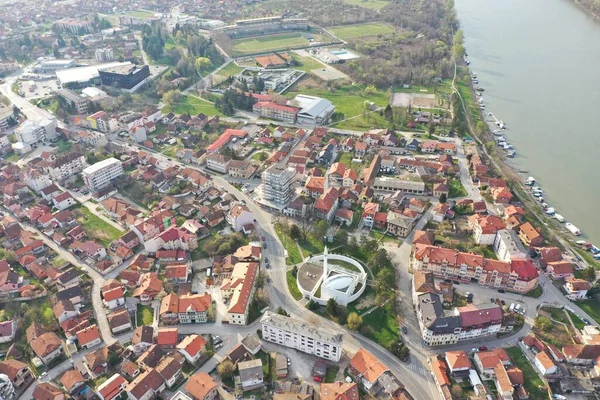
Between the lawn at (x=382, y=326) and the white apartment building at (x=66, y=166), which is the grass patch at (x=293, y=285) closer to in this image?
the lawn at (x=382, y=326)

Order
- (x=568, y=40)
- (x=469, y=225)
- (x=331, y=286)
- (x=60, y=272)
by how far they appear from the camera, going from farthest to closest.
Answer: (x=568, y=40), (x=469, y=225), (x=60, y=272), (x=331, y=286)

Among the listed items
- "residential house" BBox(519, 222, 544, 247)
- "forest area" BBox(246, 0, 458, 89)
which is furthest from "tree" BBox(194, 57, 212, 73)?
"residential house" BBox(519, 222, 544, 247)

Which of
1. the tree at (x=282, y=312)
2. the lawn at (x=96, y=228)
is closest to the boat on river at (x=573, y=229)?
the tree at (x=282, y=312)

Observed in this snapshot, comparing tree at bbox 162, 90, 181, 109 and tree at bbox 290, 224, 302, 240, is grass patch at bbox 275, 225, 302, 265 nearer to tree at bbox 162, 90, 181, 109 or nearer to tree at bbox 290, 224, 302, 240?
tree at bbox 290, 224, 302, 240

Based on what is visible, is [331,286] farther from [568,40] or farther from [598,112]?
[568,40]

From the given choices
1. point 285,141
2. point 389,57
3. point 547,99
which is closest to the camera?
point 285,141

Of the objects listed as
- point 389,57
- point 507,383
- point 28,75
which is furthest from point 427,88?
point 28,75
